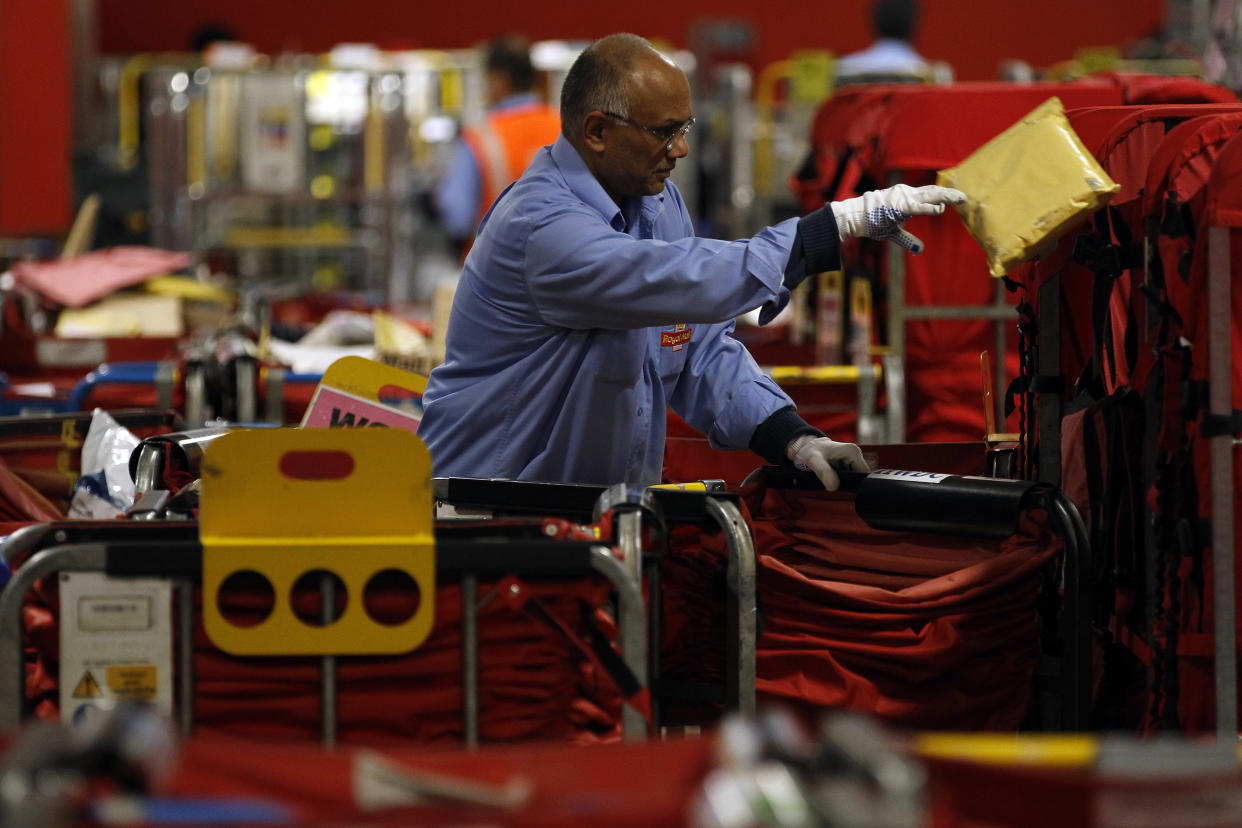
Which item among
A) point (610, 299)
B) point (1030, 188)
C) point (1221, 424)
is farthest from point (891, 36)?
point (1221, 424)

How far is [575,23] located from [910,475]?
591 inches

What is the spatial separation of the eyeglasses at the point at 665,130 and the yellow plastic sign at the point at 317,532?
1179 mm

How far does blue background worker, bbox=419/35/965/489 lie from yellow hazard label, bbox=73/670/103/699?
1.22m

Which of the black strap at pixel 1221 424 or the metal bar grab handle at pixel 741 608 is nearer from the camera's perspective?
the black strap at pixel 1221 424

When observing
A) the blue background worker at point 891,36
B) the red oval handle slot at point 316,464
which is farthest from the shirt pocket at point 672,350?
the blue background worker at point 891,36

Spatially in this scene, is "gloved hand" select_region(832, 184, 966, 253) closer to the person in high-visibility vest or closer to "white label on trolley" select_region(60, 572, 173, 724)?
"white label on trolley" select_region(60, 572, 173, 724)

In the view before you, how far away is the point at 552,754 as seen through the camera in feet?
5.61

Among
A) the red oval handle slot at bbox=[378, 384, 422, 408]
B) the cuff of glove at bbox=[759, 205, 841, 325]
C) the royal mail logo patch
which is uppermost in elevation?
the cuff of glove at bbox=[759, 205, 841, 325]

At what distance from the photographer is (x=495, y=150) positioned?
8133mm

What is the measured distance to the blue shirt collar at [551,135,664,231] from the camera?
3287 millimetres

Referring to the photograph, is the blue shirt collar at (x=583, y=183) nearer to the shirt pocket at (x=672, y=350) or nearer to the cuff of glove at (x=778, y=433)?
the shirt pocket at (x=672, y=350)

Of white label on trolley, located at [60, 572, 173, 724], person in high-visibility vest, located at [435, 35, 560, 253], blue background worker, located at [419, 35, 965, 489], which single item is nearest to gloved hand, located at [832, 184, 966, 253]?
blue background worker, located at [419, 35, 965, 489]

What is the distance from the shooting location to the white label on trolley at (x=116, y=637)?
2221 millimetres

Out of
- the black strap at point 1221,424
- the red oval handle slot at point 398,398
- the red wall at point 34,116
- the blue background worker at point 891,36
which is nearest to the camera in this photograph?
the black strap at point 1221,424
